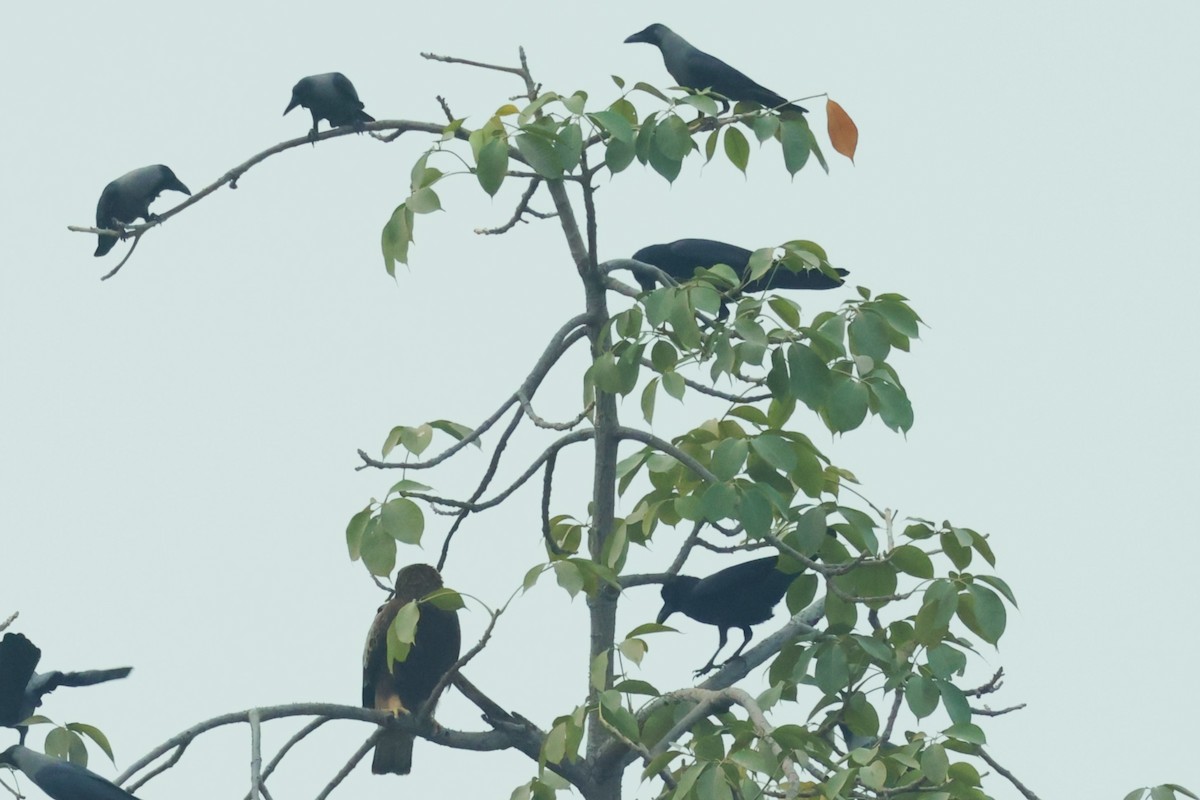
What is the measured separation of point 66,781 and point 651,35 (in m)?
3.27

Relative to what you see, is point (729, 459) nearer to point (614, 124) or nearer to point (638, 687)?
point (638, 687)

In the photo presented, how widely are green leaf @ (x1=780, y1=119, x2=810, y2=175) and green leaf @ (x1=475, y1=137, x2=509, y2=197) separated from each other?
0.96 metres

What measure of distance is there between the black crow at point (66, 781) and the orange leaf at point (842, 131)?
261 cm

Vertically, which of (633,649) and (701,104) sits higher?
(701,104)

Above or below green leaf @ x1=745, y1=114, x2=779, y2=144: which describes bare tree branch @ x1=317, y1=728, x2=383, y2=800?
below

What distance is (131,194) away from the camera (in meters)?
6.77

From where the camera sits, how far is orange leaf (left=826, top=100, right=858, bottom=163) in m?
4.50

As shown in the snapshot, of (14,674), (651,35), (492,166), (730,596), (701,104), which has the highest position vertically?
(651,35)

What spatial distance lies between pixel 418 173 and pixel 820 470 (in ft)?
4.57

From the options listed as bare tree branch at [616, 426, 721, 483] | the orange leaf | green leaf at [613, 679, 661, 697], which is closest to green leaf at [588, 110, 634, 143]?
the orange leaf

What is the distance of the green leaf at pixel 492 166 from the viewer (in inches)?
155

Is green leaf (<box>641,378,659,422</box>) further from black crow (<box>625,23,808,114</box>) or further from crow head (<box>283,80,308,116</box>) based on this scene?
crow head (<box>283,80,308,116</box>)

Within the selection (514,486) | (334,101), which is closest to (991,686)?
(514,486)

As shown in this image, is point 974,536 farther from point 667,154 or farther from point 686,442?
point 667,154
